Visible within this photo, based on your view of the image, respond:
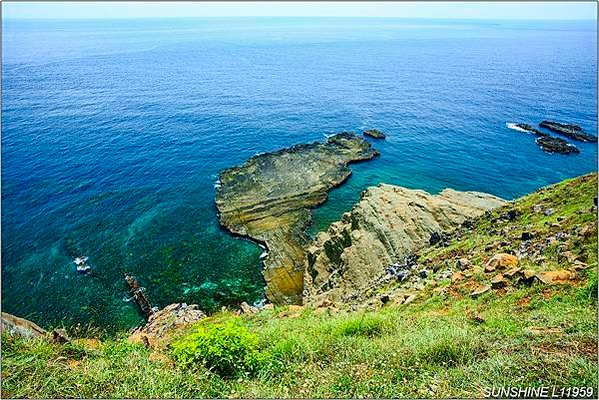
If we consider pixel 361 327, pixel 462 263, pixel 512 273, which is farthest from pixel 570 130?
pixel 361 327

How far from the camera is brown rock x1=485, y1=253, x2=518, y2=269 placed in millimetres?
17406

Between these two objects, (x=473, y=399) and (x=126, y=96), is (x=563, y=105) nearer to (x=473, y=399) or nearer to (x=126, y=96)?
(x=473, y=399)

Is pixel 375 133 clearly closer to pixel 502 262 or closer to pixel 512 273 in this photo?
pixel 502 262

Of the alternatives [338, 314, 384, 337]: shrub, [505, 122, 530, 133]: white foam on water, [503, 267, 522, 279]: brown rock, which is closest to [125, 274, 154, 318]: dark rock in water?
[338, 314, 384, 337]: shrub

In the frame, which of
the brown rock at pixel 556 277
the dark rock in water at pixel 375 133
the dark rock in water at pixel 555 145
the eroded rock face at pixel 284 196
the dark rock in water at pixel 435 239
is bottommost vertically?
the eroded rock face at pixel 284 196

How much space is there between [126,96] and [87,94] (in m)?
8.97

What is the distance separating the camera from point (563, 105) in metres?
81.4

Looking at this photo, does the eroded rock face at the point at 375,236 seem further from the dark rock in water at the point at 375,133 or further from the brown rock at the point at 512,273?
the dark rock in water at the point at 375,133

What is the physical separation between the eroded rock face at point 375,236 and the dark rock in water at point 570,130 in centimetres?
4234

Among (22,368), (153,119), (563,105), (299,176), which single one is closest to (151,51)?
(153,119)

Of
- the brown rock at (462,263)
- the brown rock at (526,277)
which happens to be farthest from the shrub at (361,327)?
the brown rock at (462,263)

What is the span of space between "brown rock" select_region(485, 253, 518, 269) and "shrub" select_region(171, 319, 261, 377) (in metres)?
12.6

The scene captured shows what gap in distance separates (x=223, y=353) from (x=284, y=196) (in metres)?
35.5

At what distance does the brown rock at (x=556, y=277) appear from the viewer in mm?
14532
